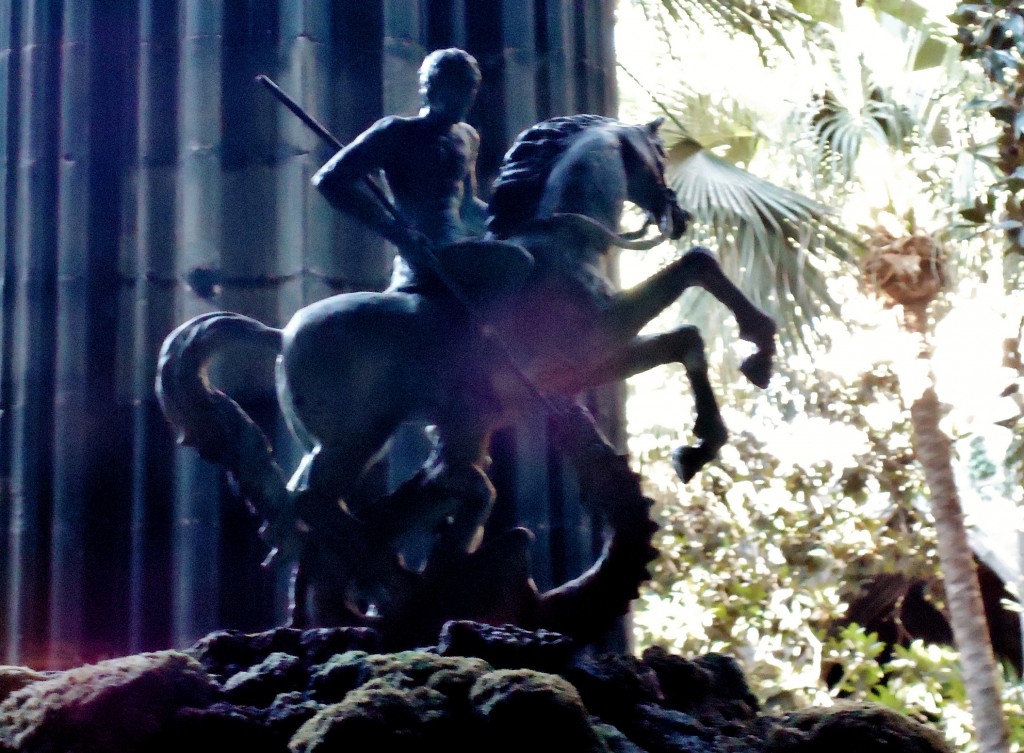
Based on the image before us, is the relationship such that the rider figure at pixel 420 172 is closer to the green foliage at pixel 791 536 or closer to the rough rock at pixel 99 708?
the rough rock at pixel 99 708

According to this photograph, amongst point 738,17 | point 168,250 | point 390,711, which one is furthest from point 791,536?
point 390,711

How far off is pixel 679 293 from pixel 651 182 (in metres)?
0.30

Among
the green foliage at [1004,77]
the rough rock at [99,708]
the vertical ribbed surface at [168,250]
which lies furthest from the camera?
the vertical ribbed surface at [168,250]

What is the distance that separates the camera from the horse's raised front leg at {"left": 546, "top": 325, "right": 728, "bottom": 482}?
259 centimetres

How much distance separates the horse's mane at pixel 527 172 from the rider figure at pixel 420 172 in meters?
0.08

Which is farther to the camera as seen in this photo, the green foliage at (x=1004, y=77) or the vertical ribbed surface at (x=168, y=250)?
the vertical ribbed surface at (x=168, y=250)

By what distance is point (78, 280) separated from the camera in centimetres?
452

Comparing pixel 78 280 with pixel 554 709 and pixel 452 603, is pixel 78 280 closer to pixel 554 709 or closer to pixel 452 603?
pixel 452 603

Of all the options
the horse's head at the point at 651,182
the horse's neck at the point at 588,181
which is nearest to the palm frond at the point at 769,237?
the horse's head at the point at 651,182

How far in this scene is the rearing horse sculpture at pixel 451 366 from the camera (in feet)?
8.38

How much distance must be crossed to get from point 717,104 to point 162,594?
11.8ft

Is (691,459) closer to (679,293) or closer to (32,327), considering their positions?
(679,293)

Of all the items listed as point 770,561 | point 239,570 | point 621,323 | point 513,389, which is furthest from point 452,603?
point 770,561

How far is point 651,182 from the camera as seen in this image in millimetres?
2756
